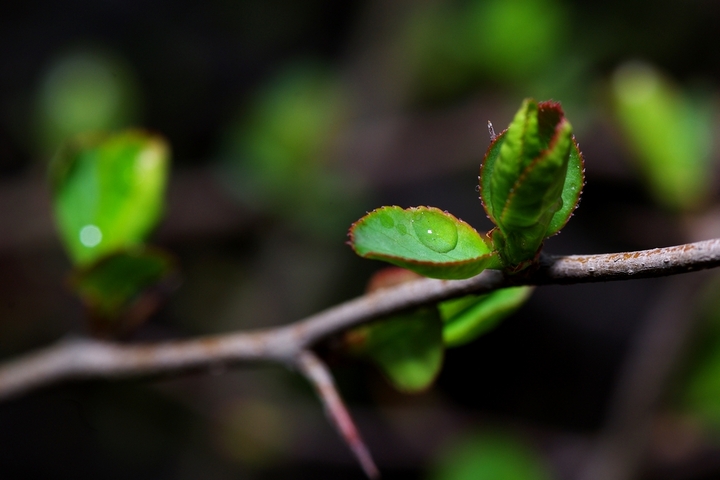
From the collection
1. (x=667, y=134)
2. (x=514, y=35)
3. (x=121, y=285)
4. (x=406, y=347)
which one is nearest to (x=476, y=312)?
(x=406, y=347)

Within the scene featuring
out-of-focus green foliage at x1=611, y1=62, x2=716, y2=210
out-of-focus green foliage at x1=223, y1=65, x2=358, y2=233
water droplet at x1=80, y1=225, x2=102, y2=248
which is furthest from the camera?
out-of-focus green foliage at x1=223, y1=65, x2=358, y2=233

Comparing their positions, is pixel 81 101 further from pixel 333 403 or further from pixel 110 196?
pixel 333 403

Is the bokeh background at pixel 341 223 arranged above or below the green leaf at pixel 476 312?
above

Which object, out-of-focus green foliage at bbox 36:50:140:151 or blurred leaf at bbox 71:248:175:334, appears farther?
out-of-focus green foliage at bbox 36:50:140:151

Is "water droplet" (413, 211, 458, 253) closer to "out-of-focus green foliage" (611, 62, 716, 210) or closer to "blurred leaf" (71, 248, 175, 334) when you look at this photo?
"blurred leaf" (71, 248, 175, 334)

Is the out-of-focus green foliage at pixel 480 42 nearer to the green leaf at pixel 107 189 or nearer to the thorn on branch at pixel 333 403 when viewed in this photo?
the green leaf at pixel 107 189

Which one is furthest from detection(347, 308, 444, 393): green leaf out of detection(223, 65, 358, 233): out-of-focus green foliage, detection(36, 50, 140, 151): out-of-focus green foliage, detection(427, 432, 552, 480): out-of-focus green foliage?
detection(36, 50, 140, 151): out-of-focus green foliage

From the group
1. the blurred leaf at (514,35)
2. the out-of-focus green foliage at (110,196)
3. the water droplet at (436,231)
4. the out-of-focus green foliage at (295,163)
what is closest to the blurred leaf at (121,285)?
the out-of-focus green foliage at (110,196)
